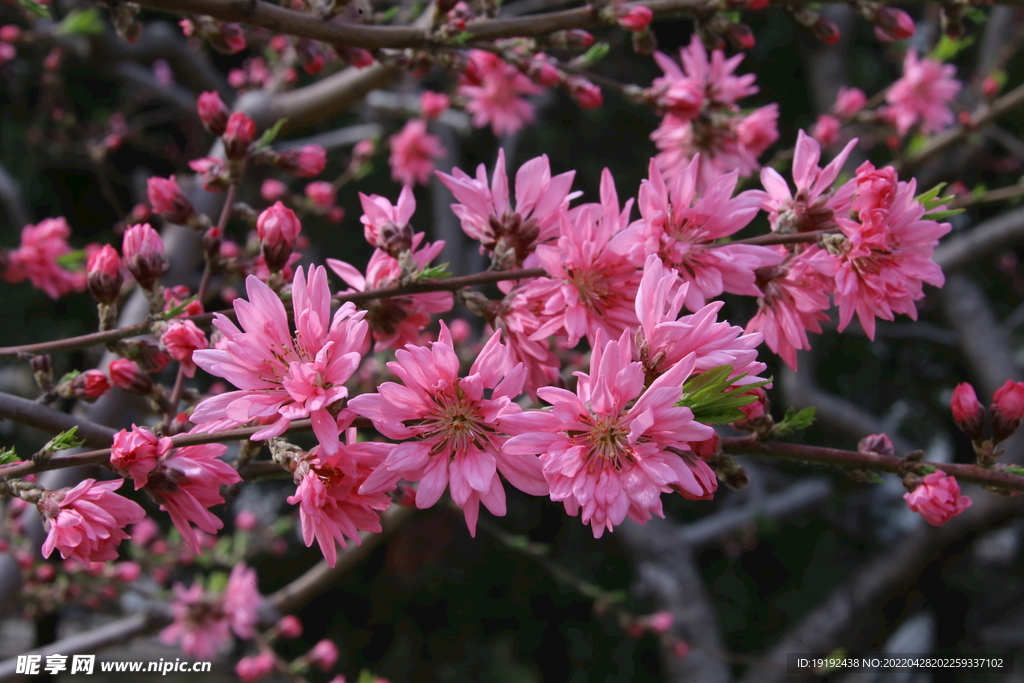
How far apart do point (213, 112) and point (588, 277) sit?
0.95m

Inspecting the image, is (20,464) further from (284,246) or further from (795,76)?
(795,76)

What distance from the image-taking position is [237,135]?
1312 mm

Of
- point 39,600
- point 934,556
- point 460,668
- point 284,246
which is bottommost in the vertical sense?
point 460,668

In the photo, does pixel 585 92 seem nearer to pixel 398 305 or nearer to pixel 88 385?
pixel 398 305

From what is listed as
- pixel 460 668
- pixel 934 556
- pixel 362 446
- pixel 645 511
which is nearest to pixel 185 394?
pixel 362 446

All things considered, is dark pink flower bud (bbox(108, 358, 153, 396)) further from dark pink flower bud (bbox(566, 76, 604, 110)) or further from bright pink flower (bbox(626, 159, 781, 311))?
dark pink flower bud (bbox(566, 76, 604, 110))

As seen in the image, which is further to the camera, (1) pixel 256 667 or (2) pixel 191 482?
(1) pixel 256 667

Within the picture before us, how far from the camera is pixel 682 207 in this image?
37.8 inches

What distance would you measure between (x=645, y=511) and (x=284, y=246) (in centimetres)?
64

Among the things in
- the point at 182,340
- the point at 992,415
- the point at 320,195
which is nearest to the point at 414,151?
the point at 320,195

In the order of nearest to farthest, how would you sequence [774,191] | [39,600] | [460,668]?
[774,191]
[39,600]
[460,668]

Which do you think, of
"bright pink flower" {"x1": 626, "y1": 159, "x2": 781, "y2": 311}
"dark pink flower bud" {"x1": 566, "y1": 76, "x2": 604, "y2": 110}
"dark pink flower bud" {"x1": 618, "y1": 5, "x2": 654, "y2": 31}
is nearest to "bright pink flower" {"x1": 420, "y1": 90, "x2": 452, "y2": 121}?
"dark pink flower bud" {"x1": 566, "y1": 76, "x2": 604, "y2": 110}

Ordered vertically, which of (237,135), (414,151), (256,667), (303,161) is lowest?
(256,667)

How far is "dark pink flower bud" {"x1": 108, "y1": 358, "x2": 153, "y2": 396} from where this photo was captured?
108cm
